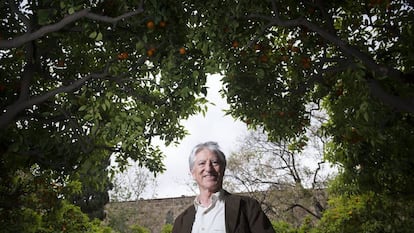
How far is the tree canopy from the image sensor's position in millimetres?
5816

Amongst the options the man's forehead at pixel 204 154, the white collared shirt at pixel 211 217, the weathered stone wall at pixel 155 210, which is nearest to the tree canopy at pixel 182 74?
the man's forehead at pixel 204 154

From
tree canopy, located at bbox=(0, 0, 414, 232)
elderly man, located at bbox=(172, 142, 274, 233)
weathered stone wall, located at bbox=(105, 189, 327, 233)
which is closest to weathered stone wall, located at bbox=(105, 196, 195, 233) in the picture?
weathered stone wall, located at bbox=(105, 189, 327, 233)

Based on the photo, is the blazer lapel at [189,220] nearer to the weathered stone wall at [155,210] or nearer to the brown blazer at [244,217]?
the brown blazer at [244,217]

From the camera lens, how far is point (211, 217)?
300 centimetres

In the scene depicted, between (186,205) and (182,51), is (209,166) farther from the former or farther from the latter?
(186,205)

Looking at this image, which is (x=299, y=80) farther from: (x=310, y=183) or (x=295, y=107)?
(x=310, y=183)

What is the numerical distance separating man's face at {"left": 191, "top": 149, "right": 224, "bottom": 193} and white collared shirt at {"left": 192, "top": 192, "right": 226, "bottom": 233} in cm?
8

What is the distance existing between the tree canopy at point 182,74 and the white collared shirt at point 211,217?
2.78 meters

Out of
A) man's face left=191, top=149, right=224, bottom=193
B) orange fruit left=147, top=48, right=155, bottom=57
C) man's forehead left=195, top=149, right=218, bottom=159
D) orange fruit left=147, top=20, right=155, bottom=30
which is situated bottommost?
man's face left=191, top=149, right=224, bottom=193

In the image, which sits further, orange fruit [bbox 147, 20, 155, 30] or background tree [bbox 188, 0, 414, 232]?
background tree [bbox 188, 0, 414, 232]

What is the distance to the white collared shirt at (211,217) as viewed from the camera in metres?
2.93

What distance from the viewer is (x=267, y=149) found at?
67.0 feet

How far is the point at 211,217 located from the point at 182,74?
10.2 feet

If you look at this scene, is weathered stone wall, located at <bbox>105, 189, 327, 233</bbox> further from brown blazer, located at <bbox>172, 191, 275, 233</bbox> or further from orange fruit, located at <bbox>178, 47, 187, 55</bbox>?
brown blazer, located at <bbox>172, 191, 275, 233</bbox>
